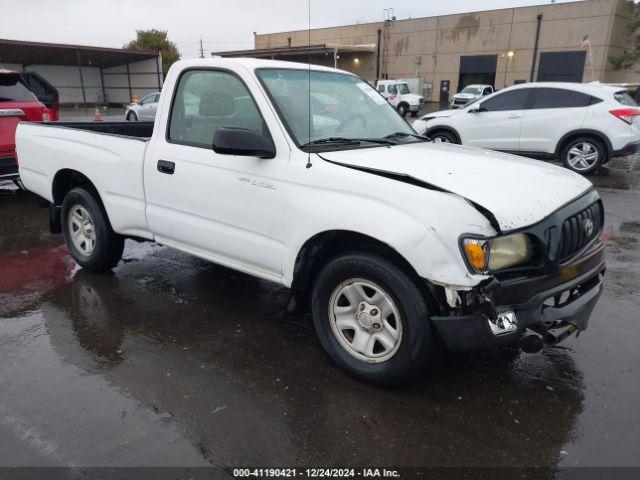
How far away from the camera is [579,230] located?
10.1 feet

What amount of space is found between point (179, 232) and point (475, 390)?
2.45 metres

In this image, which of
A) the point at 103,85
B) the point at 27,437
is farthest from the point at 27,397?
the point at 103,85

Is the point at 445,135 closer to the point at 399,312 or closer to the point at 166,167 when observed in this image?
the point at 166,167

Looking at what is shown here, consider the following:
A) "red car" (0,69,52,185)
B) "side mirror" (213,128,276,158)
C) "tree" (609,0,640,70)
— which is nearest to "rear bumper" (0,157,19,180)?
"red car" (0,69,52,185)

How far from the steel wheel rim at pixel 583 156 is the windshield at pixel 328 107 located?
23.9 feet

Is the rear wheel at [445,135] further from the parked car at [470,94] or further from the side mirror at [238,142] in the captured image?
the parked car at [470,94]

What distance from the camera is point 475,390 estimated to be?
10.3ft

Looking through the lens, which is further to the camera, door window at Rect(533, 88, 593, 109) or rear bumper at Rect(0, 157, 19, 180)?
door window at Rect(533, 88, 593, 109)

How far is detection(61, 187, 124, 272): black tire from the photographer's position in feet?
15.4

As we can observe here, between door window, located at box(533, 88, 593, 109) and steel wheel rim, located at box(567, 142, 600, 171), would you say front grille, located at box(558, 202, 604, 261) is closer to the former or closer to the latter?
steel wheel rim, located at box(567, 142, 600, 171)

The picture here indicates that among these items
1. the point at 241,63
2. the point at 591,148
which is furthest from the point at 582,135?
the point at 241,63

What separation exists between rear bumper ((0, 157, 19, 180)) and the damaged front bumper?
720 cm

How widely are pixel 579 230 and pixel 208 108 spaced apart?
8.89 ft

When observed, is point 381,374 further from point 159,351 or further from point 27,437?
point 27,437
